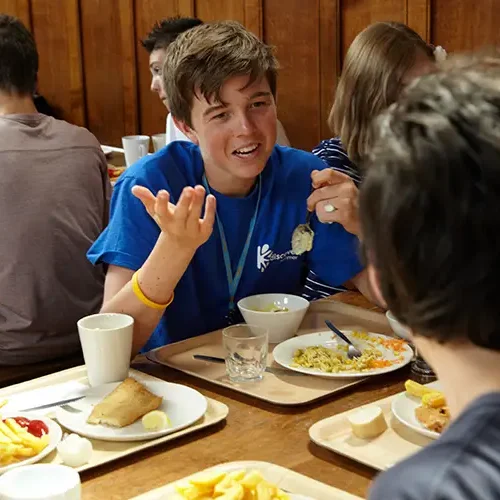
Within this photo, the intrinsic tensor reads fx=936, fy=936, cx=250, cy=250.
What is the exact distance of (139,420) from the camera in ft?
5.34

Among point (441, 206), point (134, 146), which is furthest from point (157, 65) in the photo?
point (441, 206)

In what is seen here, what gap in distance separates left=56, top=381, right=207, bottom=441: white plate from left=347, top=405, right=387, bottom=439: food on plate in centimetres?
27

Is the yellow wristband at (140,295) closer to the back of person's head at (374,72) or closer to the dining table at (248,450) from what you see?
the dining table at (248,450)

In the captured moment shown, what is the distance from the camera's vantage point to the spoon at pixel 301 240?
2.34m

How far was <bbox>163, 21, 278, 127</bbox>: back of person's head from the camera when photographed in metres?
2.16

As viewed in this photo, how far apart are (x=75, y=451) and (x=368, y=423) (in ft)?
1.55

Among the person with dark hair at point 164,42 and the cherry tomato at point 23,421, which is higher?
the person with dark hair at point 164,42

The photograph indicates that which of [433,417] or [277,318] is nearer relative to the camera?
[433,417]

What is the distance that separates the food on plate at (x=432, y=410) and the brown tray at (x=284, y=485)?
0.27 metres

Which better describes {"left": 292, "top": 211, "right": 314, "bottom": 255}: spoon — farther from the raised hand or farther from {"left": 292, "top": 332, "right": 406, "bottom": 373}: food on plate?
{"left": 292, "top": 332, "right": 406, "bottom": 373}: food on plate

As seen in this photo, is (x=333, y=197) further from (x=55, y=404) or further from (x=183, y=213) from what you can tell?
(x=55, y=404)

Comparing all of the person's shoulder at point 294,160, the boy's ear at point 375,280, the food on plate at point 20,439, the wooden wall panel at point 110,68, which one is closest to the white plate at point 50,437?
the food on plate at point 20,439

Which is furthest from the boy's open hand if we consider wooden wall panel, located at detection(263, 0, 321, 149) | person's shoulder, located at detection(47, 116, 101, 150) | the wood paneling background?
wooden wall panel, located at detection(263, 0, 321, 149)

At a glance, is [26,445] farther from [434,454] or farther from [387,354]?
[434,454]
